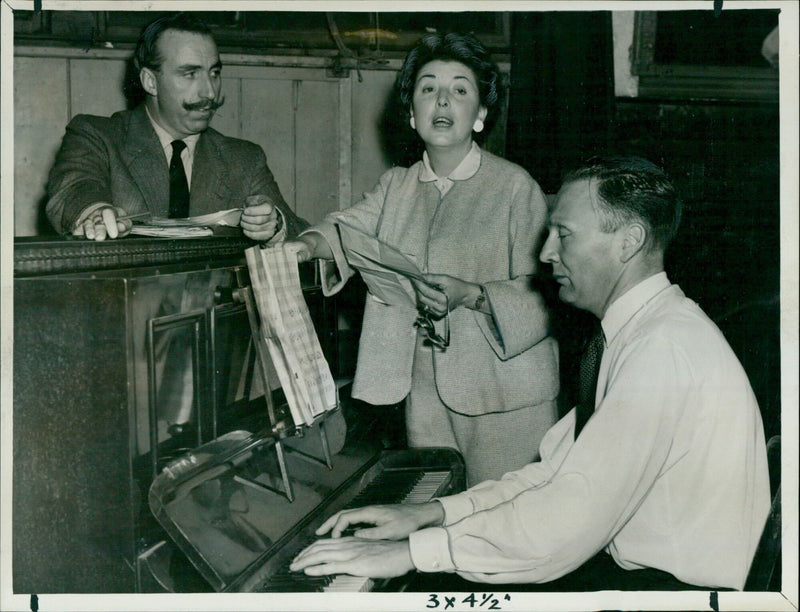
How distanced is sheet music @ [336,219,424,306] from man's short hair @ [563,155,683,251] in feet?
1.61

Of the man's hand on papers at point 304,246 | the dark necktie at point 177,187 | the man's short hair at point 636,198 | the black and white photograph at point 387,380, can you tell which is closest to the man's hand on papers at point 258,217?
the black and white photograph at point 387,380

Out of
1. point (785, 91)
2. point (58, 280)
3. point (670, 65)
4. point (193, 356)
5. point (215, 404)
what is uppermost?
point (670, 65)

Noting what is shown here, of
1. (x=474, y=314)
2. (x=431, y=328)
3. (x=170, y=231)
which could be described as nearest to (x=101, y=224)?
(x=170, y=231)

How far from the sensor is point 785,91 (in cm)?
170

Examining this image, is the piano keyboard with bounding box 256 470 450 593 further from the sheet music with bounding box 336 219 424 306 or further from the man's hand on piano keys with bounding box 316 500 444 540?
the sheet music with bounding box 336 219 424 306

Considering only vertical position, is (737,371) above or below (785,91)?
below

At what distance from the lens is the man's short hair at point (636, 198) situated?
5.07 feet

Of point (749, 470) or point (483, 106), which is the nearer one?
point (749, 470)

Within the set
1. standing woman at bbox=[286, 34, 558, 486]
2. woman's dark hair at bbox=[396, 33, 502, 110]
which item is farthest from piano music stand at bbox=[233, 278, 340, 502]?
woman's dark hair at bbox=[396, 33, 502, 110]

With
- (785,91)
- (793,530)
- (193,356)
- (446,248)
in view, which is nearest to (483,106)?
(446,248)

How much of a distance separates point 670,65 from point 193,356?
326cm

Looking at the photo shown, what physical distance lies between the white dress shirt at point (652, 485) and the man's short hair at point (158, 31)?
1.71m

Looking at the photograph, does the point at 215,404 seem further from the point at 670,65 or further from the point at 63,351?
the point at 670,65

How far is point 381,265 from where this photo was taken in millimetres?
1875
